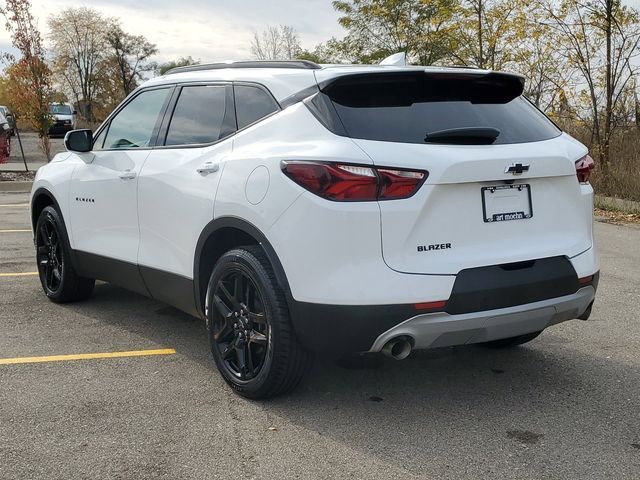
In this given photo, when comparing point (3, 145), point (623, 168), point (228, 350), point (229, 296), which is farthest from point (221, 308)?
point (3, 145)

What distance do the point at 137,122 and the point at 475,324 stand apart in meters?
2.79

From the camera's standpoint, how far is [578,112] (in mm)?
13586

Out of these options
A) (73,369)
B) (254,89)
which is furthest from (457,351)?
(73,369)

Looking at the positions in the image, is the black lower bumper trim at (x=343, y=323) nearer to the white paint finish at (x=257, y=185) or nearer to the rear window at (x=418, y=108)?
the white paint finish at (x=257, y=185)

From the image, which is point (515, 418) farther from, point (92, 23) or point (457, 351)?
point (92, 23)

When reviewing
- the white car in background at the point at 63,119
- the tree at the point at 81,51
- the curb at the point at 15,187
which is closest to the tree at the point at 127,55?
the tree at the point at 81,51

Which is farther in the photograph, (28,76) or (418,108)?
(28,76)

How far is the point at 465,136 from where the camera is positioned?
10.8 feet

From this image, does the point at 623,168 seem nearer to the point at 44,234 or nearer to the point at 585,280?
the point at 585,280

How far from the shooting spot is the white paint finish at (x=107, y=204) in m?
4.50

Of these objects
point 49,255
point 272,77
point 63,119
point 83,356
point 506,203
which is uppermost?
point 63,119

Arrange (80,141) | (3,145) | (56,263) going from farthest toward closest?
(3,145), (56,263), (80,141)

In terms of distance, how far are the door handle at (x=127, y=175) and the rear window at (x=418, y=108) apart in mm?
1591

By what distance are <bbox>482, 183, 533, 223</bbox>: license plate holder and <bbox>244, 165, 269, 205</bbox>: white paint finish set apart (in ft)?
3.40
